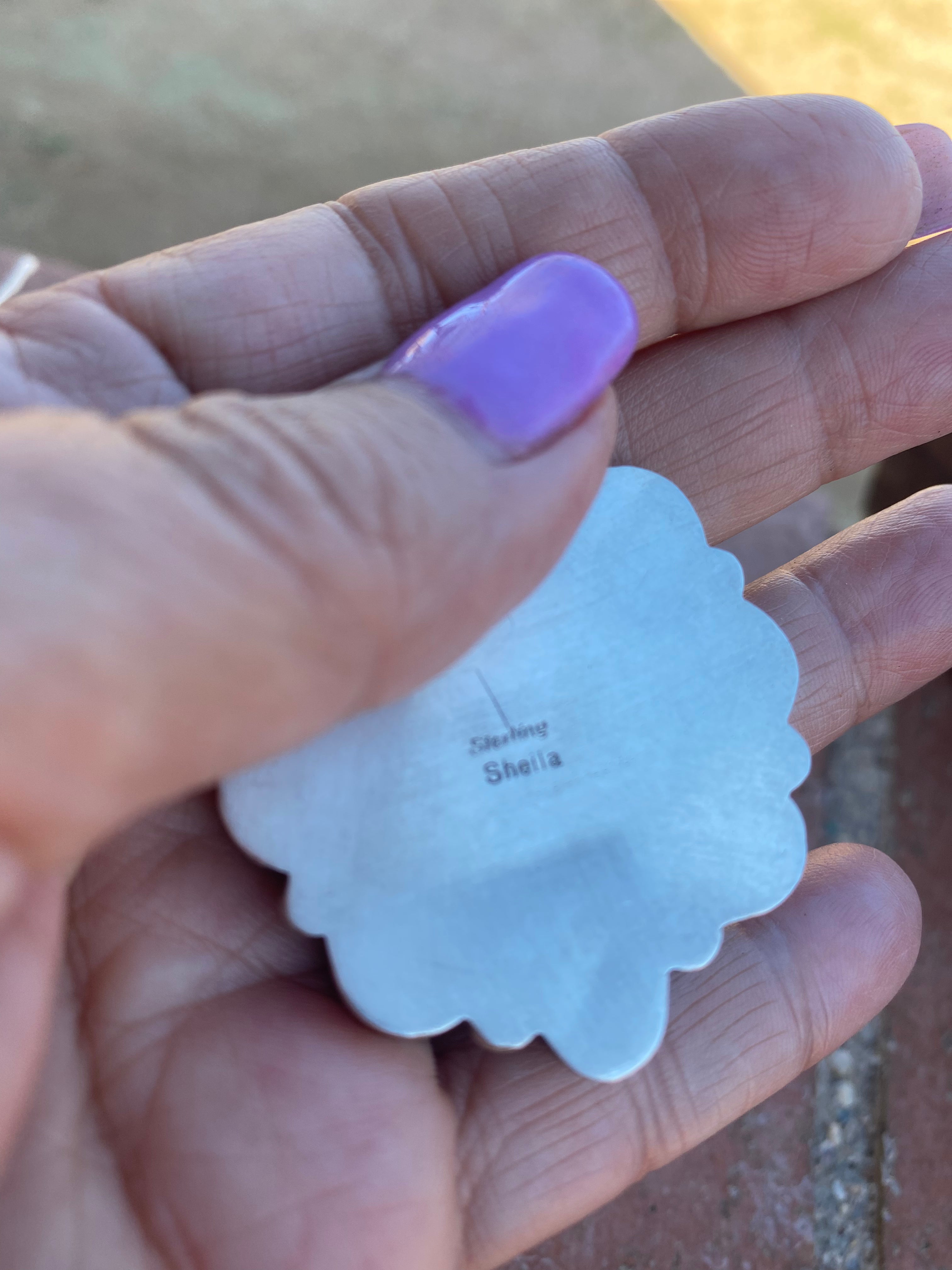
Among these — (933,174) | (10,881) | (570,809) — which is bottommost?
(570,809)

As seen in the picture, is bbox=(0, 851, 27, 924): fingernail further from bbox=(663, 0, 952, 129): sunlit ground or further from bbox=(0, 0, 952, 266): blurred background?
bbox=(663, 0, 952, 129): sunlit ground

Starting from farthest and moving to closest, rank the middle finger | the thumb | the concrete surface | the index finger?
1. the concrete surface
2. the middle finger
3. the index finger
4. the thumb

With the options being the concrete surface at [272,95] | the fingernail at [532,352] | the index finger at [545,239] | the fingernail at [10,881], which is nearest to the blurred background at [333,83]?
the concrete surface at [272,95]

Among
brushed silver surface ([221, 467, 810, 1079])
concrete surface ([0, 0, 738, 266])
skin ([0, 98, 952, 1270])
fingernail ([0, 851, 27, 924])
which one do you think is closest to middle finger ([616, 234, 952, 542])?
skin ([0, 98, 952, 1270])

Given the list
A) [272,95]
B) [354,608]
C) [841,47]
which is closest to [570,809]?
[354,608]

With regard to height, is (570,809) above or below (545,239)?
below

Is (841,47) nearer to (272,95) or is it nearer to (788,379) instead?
(272,95)

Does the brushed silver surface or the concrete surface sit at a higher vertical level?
the concrete surface
